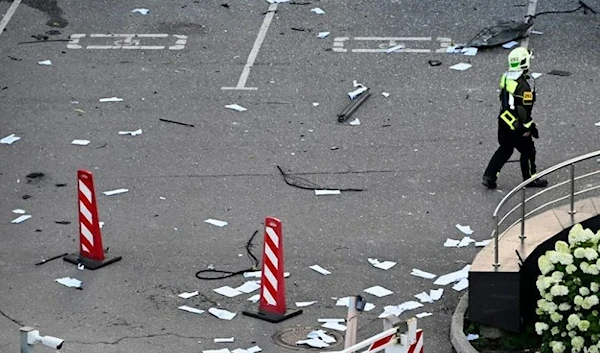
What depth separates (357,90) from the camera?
2053 cm

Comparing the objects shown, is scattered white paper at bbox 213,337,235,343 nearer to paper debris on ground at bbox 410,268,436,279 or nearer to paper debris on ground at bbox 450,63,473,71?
paper debris on ground at bbox 410,268,436,279

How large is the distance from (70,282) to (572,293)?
5464mm

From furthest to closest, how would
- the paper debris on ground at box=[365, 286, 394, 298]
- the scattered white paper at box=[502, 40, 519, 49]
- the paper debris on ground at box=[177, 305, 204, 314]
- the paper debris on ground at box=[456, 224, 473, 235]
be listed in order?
the scattered white paper at box=[502, 40, 519, 49]
the paper debris on ground at box=[456, 224, 473, 235]
the paper debris on ground at box=[365, 286, 394, 298]
the paper debris on ground at box=[177, 305, 204, 314]

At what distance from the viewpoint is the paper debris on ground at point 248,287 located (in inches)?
588

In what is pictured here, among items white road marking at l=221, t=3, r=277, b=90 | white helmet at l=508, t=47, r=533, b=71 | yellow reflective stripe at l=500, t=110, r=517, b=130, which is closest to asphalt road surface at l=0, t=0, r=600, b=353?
white road marking at l=221, t=3, r=277, b=90

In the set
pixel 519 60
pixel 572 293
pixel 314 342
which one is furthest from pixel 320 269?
pixel 572 293

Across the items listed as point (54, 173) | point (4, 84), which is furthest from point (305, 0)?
point (54, 173)

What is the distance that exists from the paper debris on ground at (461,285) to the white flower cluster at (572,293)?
86.2 inches

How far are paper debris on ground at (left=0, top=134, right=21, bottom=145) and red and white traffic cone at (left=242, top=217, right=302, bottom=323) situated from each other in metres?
5.98

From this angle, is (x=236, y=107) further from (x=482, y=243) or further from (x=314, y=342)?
(x=314, y=342)

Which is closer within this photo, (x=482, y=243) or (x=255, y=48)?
(x=482, y=243)

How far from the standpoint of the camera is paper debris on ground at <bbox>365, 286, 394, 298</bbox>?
14789 millimetres

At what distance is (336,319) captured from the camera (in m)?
14.3

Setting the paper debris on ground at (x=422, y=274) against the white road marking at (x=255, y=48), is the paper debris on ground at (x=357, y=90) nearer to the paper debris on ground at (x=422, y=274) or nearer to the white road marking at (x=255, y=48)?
the white road marking at (x=255, y=48)
